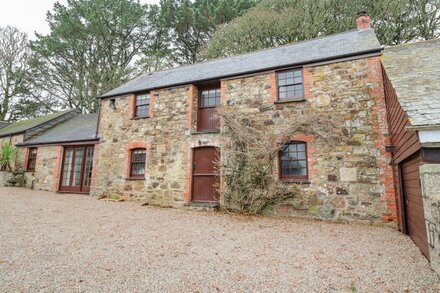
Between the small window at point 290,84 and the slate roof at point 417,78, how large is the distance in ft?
7.68

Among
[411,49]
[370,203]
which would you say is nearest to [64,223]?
[370,203]

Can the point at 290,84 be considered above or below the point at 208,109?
above

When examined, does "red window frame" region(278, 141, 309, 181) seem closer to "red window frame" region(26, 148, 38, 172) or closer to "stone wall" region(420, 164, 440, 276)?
"stone wall" region(420, 164, 440, 276)

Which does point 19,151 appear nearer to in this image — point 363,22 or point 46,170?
point 46,170

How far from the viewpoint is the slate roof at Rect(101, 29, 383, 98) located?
7.72 meters

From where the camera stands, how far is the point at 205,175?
8680mm

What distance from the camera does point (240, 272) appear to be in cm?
341

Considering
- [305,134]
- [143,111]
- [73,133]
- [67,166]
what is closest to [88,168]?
[67,166]

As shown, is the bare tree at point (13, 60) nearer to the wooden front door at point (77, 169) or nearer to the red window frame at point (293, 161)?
the wooden front door at point (77, 169)

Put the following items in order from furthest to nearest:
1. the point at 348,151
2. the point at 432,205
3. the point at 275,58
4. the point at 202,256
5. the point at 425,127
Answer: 1. the point at 275,58
2. the point at 348,151
3. the point at 202,256
4. the point at 425,127
5. the point at 432,205

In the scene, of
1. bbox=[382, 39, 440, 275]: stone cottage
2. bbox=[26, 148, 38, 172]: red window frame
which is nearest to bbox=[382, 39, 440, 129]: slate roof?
bbox=[382, 39, 440, 275]: stone cottage

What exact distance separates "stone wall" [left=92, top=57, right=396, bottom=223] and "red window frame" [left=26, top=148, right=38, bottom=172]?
6968mm

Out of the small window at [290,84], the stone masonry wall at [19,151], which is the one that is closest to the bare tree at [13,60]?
the stone masonry wall at [19,151]

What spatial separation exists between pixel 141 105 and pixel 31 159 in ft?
30.8
